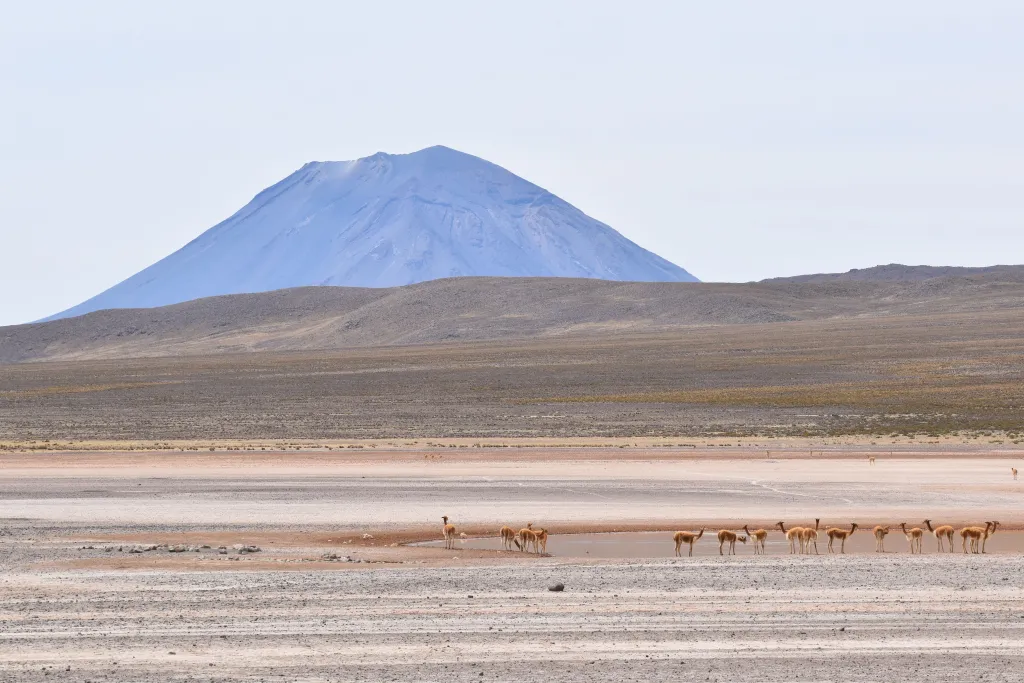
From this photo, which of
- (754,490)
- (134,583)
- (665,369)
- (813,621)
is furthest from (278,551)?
(665,369)

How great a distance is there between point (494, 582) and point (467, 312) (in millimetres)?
127356

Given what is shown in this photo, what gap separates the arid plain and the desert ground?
56 mm

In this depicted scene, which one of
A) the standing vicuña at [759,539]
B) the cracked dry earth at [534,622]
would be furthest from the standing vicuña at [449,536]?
the standing vicuña at [759,539]

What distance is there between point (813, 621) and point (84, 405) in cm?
5339

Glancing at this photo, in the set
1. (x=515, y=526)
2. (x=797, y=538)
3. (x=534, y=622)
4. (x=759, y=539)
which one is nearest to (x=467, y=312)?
(x=515, y=526)

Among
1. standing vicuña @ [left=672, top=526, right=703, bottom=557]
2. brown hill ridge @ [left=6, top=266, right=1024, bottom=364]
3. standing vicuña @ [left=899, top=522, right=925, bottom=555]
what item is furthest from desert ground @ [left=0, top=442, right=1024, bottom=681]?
brown hill ridge @ [left=6, top=266, right=1024, bottom=364]

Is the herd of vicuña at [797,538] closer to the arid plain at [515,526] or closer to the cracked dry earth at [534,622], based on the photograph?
the arid plain at [515,526]

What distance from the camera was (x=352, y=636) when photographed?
12.6 metres

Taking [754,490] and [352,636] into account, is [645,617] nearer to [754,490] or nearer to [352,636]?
[352,636]

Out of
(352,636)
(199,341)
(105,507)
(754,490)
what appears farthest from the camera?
(199,341)

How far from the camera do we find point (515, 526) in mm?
21484

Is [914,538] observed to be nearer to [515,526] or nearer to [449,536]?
[515,526]

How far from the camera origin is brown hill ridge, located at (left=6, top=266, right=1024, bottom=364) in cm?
13112

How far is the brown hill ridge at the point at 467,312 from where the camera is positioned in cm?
13112
